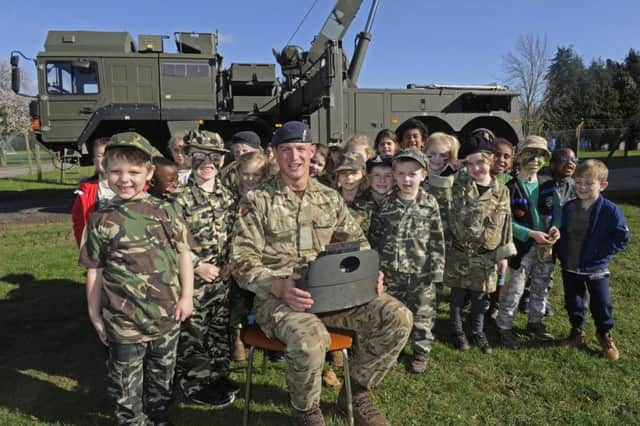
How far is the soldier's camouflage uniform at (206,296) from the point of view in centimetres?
277

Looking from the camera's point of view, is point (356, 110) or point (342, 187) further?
point (356, 110)

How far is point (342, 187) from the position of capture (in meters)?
3.36

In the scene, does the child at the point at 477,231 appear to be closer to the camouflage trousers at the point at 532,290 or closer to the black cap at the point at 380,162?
the camouflage trousers at the point at 532,290

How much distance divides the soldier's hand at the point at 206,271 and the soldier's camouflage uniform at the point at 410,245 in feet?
3.71

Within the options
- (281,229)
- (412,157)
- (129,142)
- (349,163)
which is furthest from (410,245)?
(129,142)

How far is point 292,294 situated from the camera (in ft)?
7.81

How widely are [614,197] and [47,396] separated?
37.0 ft

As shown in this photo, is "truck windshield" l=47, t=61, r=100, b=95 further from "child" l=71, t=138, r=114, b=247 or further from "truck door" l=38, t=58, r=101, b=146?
"child" l=71, t=138, r=114, b=247

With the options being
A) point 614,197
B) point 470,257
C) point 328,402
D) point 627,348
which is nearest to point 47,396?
point 328,402

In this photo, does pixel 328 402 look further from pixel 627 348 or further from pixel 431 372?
pixel 627 348

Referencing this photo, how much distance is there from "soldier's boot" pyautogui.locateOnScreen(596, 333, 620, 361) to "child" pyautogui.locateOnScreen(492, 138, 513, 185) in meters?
1.40

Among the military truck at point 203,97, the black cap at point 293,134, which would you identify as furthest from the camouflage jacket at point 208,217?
the military truck at point 203,97

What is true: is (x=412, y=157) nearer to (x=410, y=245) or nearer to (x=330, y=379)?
(x=410, y=245)

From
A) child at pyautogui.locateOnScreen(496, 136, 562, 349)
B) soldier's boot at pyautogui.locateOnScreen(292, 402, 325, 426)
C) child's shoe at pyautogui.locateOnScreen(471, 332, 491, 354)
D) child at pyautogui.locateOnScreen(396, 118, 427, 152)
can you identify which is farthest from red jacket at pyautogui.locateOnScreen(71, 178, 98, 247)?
child at pyautogui.locateOnScreen(496, 136, 562, 349)
